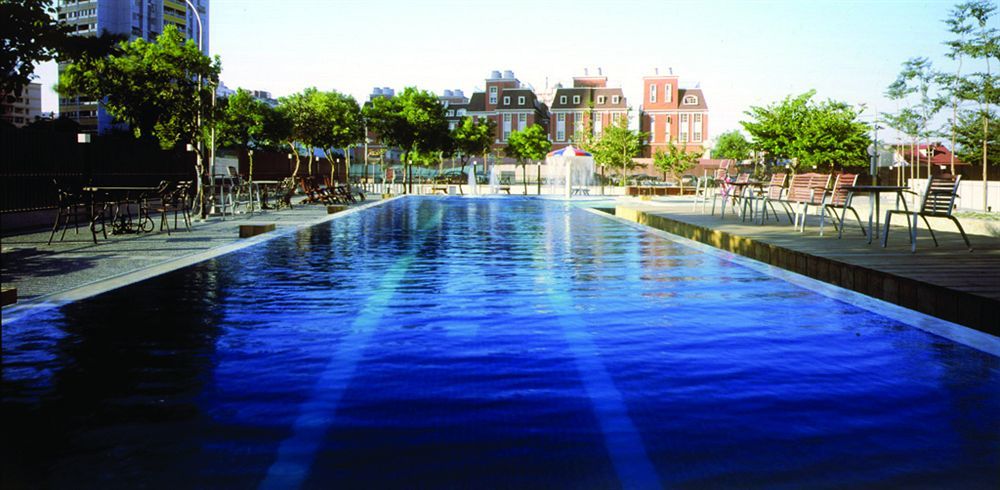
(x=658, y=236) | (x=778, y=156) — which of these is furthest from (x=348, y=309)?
(x=778, y=156)

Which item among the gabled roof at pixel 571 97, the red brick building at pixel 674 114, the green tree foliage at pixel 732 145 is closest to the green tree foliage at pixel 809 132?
the red brick building at pixel 674 114

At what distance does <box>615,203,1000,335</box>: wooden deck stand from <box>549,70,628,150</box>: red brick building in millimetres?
82712

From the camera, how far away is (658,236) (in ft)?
51.3

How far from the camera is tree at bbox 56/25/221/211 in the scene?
2253 centimetres

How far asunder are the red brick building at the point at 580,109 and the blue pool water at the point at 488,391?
3574 inches

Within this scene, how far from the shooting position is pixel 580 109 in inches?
3885

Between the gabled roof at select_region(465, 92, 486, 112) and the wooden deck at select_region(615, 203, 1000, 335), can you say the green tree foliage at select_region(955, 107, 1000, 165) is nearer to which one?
the wooden deck at select_region(615, 203, 1000, 335)

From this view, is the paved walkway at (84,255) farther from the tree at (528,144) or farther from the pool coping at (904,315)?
the tree at (528,144)

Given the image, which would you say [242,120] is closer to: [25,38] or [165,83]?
[165,83]

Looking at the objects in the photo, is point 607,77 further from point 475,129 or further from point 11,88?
point 11,88

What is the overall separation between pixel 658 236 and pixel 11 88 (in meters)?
9.72

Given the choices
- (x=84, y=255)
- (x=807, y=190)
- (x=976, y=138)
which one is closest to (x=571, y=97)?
(x=976, y=138)

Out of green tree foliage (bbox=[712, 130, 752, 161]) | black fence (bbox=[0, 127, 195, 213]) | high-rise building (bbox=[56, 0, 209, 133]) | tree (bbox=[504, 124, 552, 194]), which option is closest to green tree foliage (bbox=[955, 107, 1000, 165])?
black fence (bbox=[0, 127, 195, 213])

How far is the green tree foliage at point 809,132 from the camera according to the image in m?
46.0
